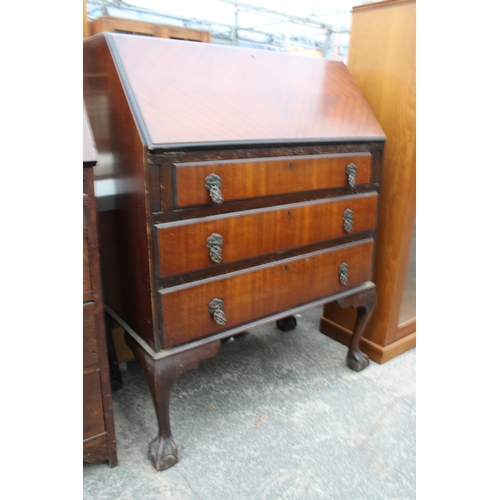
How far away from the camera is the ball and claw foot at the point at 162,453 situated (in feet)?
4.58

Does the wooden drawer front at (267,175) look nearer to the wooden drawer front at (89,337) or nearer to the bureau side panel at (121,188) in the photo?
the bureau side panel at (121,188)

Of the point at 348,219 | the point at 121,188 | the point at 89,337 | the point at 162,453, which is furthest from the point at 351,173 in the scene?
the point at 162,453

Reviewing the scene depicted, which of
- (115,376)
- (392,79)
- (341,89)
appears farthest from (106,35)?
(115,376)

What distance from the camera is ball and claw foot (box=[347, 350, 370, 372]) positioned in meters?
1.96

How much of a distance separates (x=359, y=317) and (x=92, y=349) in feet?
3.72

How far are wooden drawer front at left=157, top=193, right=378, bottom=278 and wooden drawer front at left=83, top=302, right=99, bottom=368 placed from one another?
0.22 metres

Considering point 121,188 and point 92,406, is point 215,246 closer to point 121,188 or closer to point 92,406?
point 121,188

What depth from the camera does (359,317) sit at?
1902 millimetres

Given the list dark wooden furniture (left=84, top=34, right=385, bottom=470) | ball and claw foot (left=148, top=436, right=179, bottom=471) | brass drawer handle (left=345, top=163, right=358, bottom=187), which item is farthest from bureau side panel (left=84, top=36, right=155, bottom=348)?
brass drawer handle (left=345, top=163, right=358, bottom=187)

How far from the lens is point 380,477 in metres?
1.40

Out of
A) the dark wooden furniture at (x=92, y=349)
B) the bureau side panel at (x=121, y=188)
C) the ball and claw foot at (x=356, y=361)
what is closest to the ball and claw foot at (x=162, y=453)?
the dark wooden furniture at (x=92, y=349)

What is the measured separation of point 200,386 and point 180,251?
0.81 m

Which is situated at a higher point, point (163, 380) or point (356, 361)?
point (163, 380)

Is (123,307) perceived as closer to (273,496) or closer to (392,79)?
(273,496)
